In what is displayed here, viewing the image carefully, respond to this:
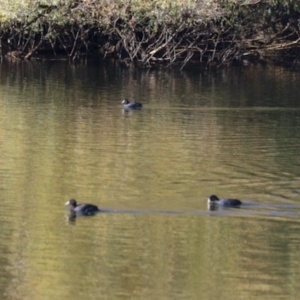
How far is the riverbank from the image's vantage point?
40031 millimetres

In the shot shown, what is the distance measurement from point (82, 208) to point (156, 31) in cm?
2532

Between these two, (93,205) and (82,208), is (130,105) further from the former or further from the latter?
(82,208)

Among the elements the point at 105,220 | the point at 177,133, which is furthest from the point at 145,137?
the point at 105,220

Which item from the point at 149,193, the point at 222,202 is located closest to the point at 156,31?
the point at 149,193

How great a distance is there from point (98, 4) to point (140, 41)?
2148mm

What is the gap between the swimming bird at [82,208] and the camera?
1583 cm

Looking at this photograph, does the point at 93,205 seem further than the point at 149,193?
No

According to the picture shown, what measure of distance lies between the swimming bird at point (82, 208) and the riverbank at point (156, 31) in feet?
78.1

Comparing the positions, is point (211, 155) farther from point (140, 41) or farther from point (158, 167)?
point (140, 41)

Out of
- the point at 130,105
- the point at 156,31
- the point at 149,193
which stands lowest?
the point at 149,193

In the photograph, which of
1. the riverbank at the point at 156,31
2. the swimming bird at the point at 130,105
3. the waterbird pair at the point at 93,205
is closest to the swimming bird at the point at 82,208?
the waterbird pair at the point at 93,205

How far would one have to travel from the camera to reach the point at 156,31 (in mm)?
40562

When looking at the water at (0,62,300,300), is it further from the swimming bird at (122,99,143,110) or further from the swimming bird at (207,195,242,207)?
the swimming bird at (122,99,143,110)

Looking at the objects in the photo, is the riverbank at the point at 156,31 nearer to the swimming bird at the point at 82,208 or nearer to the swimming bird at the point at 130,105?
the swimming bird at the point at 130,105
